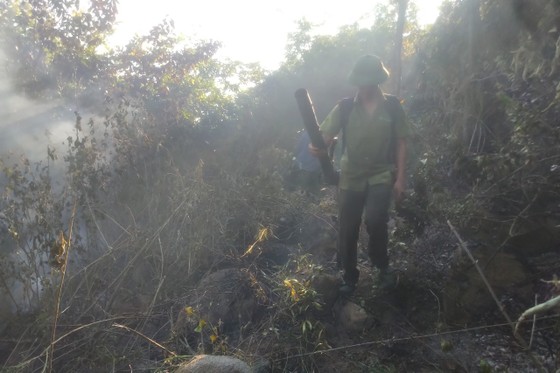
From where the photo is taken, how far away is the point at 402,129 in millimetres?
3146

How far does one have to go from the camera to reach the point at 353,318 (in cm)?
306

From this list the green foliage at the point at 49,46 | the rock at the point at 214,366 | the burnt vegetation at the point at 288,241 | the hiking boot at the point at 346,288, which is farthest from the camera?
the green foliage at the point at 49,46

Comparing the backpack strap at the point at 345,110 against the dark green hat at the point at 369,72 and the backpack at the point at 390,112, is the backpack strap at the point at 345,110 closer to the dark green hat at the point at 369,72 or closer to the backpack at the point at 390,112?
the backpack at the point at 390,112

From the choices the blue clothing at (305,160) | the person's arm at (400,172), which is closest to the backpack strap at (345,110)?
the person's arm at (400,172)

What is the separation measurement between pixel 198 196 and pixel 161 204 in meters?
0.51

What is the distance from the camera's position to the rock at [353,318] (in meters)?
3.02

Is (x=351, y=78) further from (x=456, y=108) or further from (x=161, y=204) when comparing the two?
(x=161, y=204)

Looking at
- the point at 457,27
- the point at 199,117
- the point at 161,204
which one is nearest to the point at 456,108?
the point at 457,27

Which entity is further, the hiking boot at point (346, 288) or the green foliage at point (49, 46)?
the green foliage at point (49, 46)

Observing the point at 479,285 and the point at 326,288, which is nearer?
the point at 479,285

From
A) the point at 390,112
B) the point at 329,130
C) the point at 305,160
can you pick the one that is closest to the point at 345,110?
the point at 329,130

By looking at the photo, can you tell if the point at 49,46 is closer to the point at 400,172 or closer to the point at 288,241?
the point at 288,241

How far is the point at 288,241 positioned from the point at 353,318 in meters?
1.64

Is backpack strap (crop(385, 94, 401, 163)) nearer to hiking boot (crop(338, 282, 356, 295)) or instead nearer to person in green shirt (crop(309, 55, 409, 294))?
person in green shirt (crop(309, 55, 409, 294))
